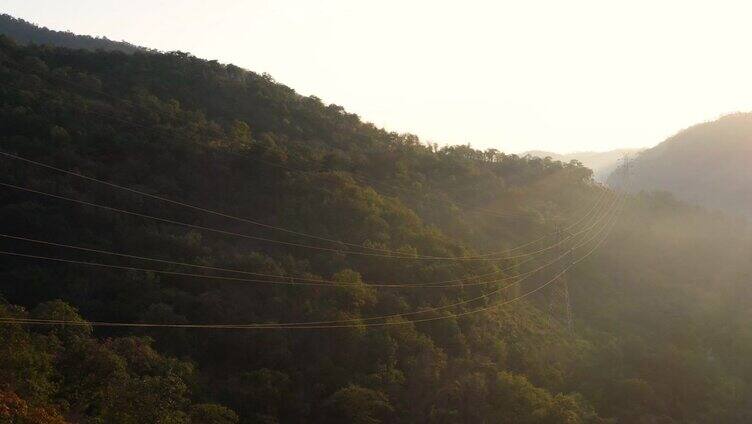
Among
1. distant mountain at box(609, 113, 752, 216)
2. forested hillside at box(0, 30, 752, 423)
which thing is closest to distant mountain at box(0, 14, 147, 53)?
forested hillside at box(0, 30, 752, 423)

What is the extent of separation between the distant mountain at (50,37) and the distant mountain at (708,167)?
10025 cm

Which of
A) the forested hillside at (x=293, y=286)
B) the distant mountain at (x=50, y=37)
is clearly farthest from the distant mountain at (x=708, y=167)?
the distant mountain at (x=50, y=37)

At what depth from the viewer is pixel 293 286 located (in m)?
34.9

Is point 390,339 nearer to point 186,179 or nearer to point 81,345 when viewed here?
point 81,345

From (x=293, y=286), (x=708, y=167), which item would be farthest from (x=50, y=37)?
(x=708, y=167)

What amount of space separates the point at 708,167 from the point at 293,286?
12104cm

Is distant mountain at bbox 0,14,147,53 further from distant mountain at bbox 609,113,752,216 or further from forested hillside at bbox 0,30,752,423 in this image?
distant mountain at bbox 609,113,752,216

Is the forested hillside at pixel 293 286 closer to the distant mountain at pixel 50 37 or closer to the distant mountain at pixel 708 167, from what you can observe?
the distant mountain at pixel 50 37

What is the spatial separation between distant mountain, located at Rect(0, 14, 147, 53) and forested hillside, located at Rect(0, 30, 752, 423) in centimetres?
3878

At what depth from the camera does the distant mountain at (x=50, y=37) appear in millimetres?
98062

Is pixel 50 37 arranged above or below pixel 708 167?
above

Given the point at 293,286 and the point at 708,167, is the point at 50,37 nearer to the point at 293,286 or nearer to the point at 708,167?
the point at 293,286

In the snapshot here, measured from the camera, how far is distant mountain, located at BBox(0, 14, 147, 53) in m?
98.1

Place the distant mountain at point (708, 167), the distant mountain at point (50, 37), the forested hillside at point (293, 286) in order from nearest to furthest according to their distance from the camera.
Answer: the forested hillside at point (293, 286) → the distant mountain at point (50, 37) → the distant mountain at point (708, 167)
